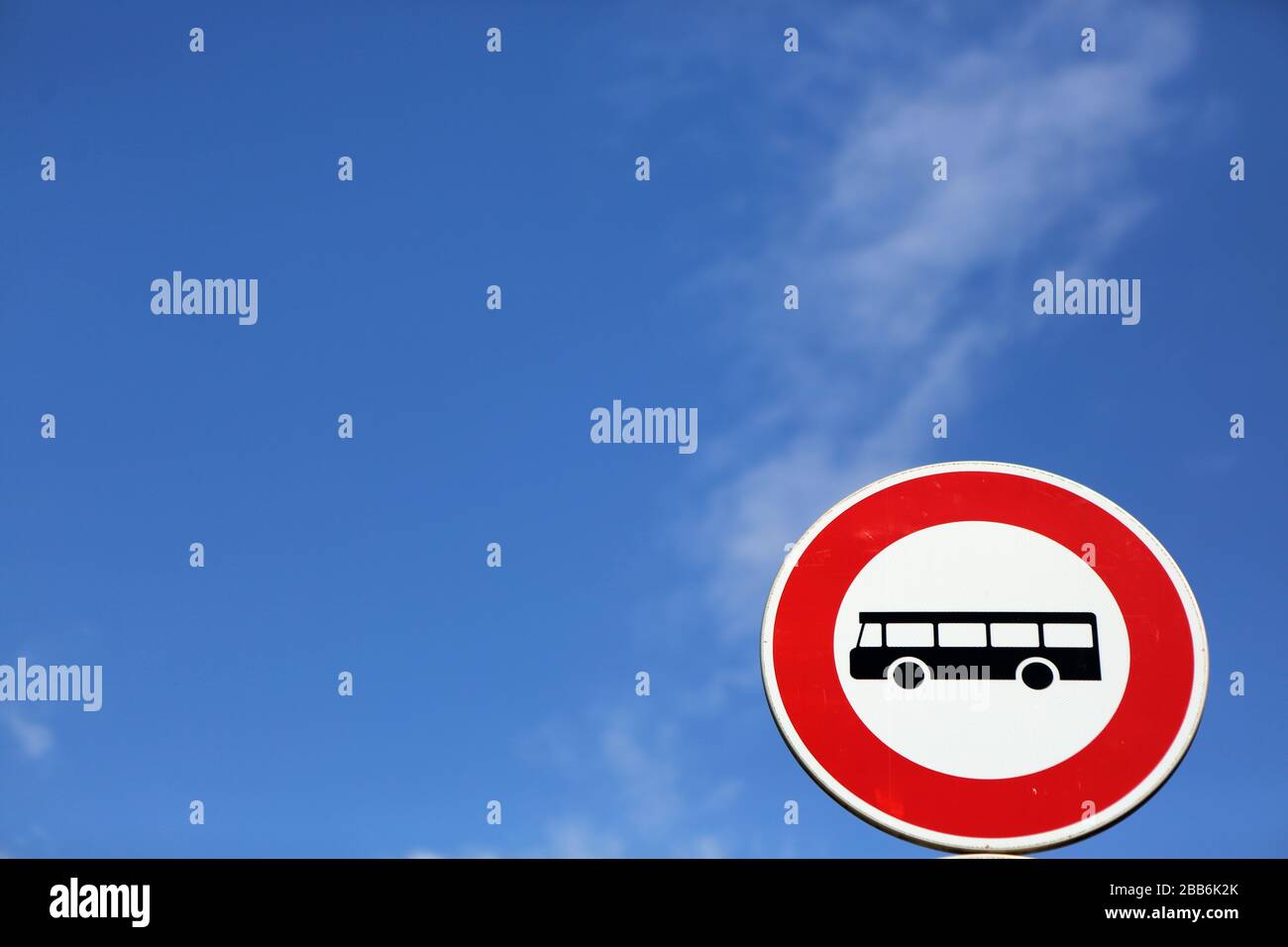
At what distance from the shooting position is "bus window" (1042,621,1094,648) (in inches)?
163

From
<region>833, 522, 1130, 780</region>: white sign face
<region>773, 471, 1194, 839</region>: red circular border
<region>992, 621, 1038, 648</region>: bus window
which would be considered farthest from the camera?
<region>992, 621, 1038, 648</region>: bus window

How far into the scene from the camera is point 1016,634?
4148mm

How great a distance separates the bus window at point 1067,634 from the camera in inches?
163

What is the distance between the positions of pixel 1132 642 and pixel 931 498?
83cm

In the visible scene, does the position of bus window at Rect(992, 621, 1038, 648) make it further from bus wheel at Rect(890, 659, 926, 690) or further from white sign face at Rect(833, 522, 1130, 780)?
bus wheel at Rect(890, 659, 926, 690)

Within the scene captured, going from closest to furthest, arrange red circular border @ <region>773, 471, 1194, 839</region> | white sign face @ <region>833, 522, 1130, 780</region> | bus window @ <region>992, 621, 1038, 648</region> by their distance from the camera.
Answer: red circular border @ <region>773, 471, 1194, 839</region>
white sign face @ <region>833, 522, 1130, 780</region>
bus window @ <region>992, 621, 1038, 648</region>

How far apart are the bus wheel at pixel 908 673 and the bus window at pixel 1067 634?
457mm

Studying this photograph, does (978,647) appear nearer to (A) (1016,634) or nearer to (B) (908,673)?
(A) (1016,634)

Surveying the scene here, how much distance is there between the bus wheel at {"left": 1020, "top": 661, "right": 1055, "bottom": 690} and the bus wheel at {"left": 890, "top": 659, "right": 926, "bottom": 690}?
345 mm

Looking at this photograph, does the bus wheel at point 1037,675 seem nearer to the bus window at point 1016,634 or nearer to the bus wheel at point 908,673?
the bus window at point 1016,634

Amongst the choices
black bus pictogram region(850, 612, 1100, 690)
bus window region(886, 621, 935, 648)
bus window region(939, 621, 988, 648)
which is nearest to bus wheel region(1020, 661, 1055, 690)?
black bus pictogram region(850, 612, 1100, 690)

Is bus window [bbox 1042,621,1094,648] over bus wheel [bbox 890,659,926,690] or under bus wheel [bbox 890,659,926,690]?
over

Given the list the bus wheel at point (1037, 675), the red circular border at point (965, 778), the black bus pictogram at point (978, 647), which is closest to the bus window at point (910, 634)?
the black bus pictogram at point (978, 647)
